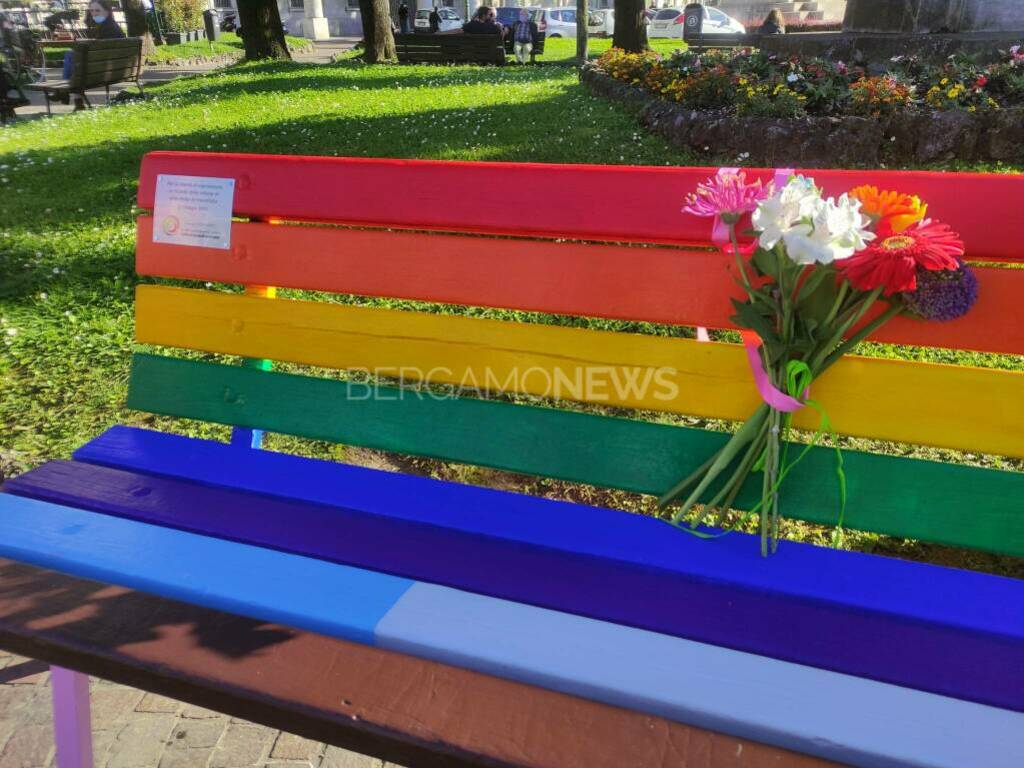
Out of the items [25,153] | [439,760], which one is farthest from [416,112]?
[439,760]

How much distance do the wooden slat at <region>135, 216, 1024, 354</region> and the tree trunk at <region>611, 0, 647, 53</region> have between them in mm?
13310

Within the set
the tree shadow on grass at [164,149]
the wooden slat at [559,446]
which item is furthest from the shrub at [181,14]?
the wooden slat at [559,446]

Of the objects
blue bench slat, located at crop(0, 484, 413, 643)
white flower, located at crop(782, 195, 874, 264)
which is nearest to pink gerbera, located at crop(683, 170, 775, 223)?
white flower, located at crop(782, 195, 874, 264)

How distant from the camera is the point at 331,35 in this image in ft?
139

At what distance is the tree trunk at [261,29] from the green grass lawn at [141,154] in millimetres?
2920

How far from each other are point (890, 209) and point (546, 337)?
2.59ft

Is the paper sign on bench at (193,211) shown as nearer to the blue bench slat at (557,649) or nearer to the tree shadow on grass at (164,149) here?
the blue bench slat at (557,649)

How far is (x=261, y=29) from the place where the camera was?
56.6 feet

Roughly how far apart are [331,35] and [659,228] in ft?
147

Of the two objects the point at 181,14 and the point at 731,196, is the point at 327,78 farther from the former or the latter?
the point at 181,14

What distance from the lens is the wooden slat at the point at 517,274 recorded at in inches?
67.7

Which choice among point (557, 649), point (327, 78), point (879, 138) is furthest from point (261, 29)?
point (557, 649)

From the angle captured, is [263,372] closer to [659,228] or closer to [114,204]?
[659,228]

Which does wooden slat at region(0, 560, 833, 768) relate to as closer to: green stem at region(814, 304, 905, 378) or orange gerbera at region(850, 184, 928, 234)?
green stem at region(814, 304, 905, 378)
